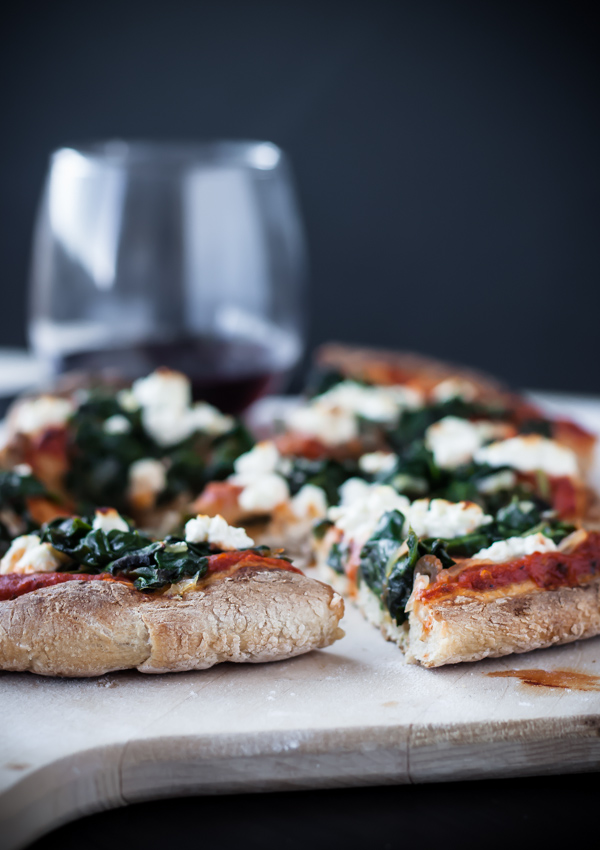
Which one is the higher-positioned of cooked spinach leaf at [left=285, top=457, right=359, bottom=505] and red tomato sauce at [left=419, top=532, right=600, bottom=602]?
red tomato sauce at [left=419, top=532, right=600, bottom=602]

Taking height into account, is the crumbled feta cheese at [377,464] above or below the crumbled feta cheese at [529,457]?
below

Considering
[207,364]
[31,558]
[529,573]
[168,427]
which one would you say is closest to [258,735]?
[31,558]

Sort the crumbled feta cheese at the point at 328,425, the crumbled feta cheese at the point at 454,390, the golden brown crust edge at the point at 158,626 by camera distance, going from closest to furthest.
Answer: the golden brown crust edge at the point at 158,626
the crumbled feta cheese at the point at 328,425
the crumbled feta cheese at the point at 454,390

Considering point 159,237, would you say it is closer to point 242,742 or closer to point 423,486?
point 423,486

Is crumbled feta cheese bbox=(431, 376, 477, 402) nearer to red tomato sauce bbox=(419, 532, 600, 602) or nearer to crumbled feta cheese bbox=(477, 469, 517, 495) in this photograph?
crumbled feta cheese bbox=(477, 469, 517, 495)

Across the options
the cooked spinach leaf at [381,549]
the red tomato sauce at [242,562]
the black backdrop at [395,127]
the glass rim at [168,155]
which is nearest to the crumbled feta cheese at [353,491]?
the cooked spinach leaf at [381,549]

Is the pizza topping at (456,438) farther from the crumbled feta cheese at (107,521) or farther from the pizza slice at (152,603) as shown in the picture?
the crumbled feta cheese at (107,521)

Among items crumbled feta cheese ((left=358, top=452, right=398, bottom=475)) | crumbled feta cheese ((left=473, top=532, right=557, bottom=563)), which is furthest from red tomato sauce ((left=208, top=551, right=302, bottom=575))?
crumbled feta cheese ((left=358, top=452, right=398, bottom=475))

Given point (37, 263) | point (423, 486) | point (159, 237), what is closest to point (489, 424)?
point (423, 486)
